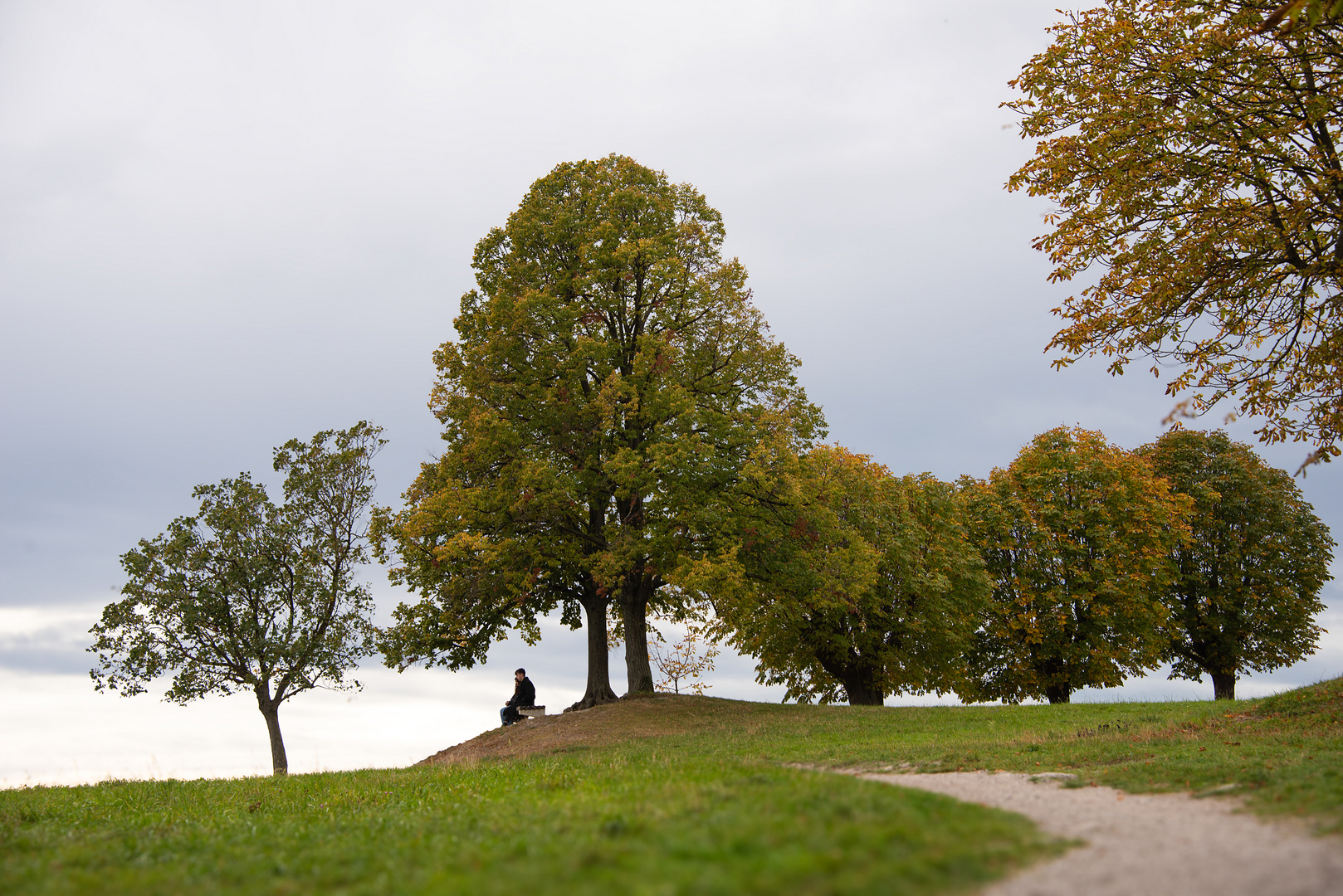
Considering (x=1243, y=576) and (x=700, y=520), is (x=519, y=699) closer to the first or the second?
(x=700, y=520)

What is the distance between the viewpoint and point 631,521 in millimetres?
24844

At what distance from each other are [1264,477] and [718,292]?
89.6 feet

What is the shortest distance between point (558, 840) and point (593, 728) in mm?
14795

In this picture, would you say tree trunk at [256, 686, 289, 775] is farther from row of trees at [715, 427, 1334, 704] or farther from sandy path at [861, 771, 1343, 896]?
sandy path at [861, 771, 1343, 896]

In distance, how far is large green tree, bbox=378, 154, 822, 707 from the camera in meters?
23.7

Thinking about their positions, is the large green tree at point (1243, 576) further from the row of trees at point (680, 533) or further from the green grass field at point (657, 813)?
the green grass field at point (657, 813)

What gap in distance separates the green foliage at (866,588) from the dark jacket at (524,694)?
6596mm

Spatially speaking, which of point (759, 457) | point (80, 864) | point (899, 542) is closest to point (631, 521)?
point (759, 457)

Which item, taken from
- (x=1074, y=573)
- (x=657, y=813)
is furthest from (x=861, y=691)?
(x=657, y=813)

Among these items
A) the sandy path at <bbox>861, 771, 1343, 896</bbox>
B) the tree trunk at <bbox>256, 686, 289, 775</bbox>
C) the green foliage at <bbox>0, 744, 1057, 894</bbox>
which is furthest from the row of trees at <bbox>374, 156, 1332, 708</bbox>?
the sandy path at <bbox>861, 771, 1343, 896</bbox>

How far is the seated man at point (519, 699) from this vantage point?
26984 mm

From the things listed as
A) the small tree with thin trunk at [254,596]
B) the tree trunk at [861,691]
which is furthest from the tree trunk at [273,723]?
the tree trunk at [861,691]

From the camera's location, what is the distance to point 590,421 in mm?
25375

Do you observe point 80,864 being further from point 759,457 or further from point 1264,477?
point 1264,477
